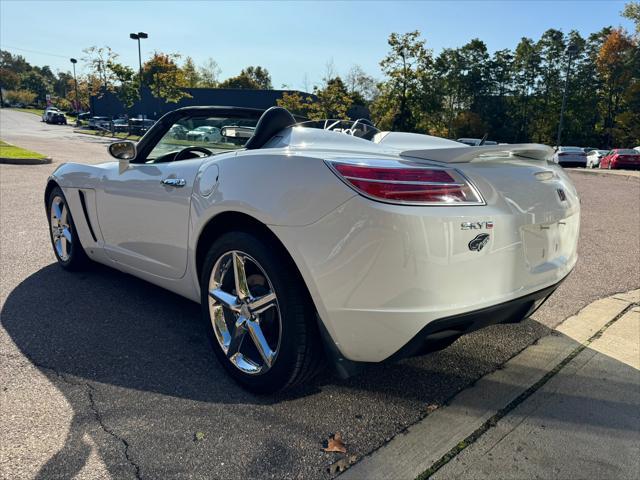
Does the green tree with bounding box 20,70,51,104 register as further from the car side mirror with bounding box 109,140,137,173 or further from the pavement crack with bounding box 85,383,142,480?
the pavement crack with bounding box 85,383,142,480

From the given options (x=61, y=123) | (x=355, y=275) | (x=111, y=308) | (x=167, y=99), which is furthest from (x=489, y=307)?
(x=61, y=123)

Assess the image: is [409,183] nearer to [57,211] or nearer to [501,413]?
Result: [501,413]

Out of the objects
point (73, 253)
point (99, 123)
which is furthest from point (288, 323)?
point (99, 123)

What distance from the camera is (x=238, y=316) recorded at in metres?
2.57

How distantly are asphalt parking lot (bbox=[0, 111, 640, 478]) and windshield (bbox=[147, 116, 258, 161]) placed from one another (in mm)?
1138

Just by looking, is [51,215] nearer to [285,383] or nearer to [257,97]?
[285,383]

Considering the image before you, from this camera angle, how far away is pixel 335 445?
2086 millimetres

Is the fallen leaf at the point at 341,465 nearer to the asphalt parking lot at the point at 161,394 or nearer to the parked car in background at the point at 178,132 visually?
the asphalt parking lot at the point at 161,394

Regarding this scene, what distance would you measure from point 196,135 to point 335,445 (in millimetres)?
2393

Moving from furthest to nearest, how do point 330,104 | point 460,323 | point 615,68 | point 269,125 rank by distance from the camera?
1. point 615,68
2. point 330,104
3. point 269,125
4. point 460,323

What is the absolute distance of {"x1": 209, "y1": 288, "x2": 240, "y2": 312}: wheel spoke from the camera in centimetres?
256

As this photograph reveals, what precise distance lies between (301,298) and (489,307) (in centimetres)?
79

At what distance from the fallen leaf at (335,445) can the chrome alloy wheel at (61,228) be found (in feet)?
10.3

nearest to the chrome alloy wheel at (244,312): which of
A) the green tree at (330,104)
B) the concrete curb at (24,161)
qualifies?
the concrete curb at (24,161)
